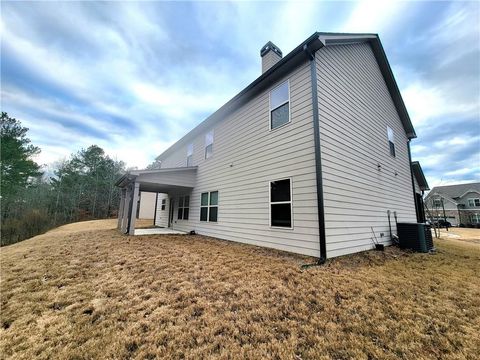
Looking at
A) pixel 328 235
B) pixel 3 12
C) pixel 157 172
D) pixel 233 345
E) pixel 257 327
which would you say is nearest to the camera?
pixel 233 345

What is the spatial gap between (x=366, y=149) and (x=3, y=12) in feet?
41.6

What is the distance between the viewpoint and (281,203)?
593 centimetres

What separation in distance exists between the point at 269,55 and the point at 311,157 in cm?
537

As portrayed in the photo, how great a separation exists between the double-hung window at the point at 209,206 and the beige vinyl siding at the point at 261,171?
283mm

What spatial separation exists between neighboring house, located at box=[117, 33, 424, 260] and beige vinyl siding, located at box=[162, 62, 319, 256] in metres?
0.03

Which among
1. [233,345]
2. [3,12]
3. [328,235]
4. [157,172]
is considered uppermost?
[3,12]

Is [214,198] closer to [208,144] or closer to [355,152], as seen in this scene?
[208,144]

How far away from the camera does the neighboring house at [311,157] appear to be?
530cm

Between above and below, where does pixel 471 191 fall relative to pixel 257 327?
above

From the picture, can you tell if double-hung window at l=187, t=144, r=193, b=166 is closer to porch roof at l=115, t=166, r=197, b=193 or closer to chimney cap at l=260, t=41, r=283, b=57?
porch roof at l=115, t=166, r=197, b=193

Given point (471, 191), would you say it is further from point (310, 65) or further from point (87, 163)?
point (87, 163)

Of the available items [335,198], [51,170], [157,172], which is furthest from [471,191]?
[51,170]

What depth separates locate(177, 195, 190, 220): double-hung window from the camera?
456 inches

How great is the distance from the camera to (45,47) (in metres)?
7.82
